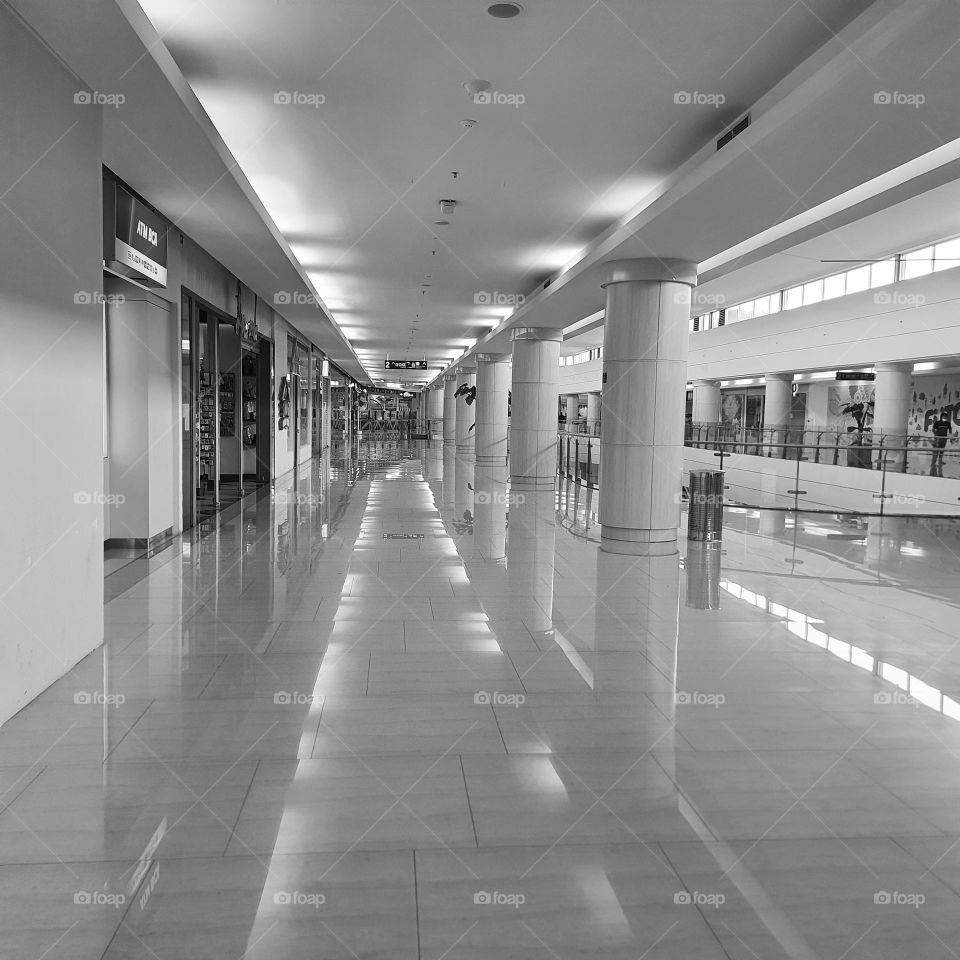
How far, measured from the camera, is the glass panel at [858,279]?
2250 cm

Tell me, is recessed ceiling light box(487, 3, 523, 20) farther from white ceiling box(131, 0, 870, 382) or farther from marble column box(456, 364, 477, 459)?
marble column box(456, 364, 477, 459)

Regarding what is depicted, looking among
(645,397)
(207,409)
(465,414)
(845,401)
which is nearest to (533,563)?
(645,397)

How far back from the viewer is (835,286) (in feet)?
79.3

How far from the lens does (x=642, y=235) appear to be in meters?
9.06

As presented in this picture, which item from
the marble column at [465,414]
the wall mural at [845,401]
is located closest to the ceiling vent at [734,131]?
the marble column at [465,414]

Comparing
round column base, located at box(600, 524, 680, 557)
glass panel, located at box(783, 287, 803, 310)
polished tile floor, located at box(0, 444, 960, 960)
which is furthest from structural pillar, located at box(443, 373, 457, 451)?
polished tile floor, located at box(0, 444, 960, 960)

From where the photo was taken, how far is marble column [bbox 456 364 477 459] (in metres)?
32.6

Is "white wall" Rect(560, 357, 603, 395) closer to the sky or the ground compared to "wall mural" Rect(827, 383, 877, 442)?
closer to the sky

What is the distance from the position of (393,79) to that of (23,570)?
438 centimetres

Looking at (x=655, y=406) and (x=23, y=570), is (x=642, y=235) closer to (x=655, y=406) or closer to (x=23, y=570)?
(x=655, y=406)

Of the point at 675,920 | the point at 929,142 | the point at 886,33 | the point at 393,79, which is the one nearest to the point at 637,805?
the point at 675,920

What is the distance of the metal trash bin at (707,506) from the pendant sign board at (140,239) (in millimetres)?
7187

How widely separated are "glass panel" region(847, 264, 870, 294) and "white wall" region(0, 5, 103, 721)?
2152 cm

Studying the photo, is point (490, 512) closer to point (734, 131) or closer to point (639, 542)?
point (639, 542)
